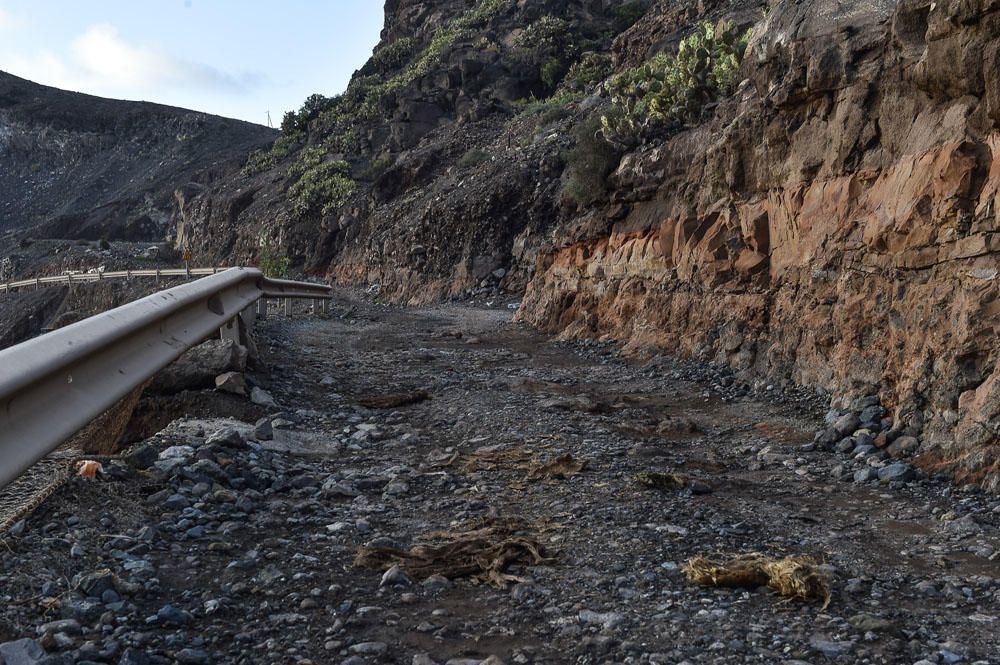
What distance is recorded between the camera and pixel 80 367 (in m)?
3.72

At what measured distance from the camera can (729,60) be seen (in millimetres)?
14391

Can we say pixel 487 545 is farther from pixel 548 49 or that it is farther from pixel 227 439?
pixel 548 49

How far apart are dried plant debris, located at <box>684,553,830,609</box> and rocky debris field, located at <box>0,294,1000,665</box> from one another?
68 millimetres

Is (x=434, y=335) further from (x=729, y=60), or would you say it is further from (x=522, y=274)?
(x=522, y=274)

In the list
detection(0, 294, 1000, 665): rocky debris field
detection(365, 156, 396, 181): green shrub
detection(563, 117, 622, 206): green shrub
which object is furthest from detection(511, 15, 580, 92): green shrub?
detection(0, 294, 1000, 665): rocky debris field

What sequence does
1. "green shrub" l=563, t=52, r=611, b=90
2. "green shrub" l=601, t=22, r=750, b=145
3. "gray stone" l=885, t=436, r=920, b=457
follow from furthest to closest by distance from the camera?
"green shrub" l=563, t=52, r=611, b=90
"green shrub" l=601, t=22, r=750, b=145
"gray stone" l=885, t=436, r=920, b=457

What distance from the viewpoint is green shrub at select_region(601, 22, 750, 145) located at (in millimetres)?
14672

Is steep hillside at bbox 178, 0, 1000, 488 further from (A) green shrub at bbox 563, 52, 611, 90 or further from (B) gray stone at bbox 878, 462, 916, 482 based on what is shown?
(A) green shrub at bbox 563, 52, 611, 90

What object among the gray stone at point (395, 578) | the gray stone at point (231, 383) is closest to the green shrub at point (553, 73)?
the gray stone at point (231, 383)

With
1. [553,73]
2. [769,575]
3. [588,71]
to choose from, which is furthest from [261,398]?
[553,73]

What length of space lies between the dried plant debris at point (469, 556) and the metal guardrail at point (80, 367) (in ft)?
4.76

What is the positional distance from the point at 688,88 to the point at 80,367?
1346cm

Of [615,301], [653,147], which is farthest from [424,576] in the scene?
[653,147]

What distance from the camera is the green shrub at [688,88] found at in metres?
14.7
